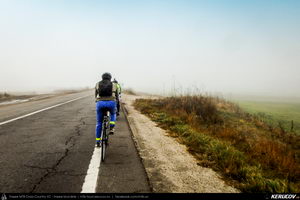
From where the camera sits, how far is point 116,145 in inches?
195

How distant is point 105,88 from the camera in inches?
167

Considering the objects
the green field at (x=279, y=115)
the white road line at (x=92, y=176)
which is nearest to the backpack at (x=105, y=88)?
the white road line at (x=92, y=176)

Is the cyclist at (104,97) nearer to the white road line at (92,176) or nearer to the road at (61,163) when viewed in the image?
the white road line at (92,176)

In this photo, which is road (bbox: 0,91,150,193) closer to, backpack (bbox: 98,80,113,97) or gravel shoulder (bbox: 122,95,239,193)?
gravel shoulder (bbox: 122,95,239,193)

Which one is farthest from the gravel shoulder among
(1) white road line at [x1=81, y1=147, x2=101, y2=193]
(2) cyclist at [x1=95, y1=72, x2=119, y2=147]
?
(2) cyclist at [x1=95, y1=72, x2=119, y2=147]

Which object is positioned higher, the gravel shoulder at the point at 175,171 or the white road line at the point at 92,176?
the white road line at the point at 92,176

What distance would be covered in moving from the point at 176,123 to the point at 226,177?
14.5 feet

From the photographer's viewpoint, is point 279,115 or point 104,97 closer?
point 104,97

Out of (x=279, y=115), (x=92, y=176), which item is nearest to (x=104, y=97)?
(x=92, y=176)

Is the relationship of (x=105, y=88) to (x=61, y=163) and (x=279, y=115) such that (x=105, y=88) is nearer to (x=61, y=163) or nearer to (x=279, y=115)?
(x=61, y=163)

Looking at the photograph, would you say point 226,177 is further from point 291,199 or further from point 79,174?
point 79,174

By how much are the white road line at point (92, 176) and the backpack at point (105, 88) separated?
149 centimetres

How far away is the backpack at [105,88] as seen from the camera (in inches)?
167

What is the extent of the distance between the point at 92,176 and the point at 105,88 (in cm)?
201
